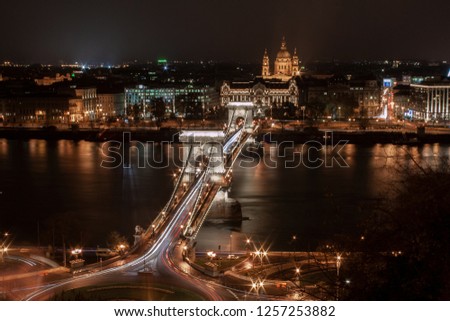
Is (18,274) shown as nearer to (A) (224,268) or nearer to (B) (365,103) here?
(A) (224,268)

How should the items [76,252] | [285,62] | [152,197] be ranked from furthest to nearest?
[285,62]
[152,197]
[76,252]

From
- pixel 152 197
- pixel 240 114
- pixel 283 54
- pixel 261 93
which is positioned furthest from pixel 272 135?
pixel 283 54

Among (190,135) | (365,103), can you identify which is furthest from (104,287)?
(365,103)

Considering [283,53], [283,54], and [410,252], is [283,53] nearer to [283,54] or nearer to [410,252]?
[283,54]

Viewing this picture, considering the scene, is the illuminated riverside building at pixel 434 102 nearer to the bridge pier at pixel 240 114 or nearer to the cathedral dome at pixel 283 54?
the bridge pier at pixel 240 114

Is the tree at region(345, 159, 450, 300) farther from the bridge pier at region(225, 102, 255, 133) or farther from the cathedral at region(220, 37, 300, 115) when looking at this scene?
the cathedral at region(220, 37, 300, 115)

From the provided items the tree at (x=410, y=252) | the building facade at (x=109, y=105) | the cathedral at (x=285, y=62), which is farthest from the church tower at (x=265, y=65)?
the tree at (x=410, y=252)
